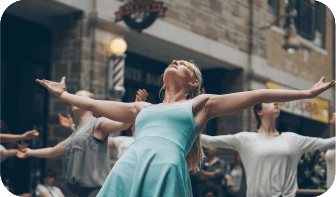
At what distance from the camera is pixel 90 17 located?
1194 cm

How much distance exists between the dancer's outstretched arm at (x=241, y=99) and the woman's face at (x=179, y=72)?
160mm

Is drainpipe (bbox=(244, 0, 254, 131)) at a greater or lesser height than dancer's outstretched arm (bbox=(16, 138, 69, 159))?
greater

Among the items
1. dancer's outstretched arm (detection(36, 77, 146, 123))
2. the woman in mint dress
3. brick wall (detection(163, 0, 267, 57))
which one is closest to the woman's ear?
the woman in mint dress

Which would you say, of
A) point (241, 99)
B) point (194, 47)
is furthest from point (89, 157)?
point (194, 47)

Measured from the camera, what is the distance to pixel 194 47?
14.0 m

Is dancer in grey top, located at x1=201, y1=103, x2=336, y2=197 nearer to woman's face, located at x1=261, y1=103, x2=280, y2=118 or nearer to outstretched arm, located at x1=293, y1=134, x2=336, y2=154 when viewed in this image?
outstretched arm, located at x1=293, y1=134, x2=336, y2=154

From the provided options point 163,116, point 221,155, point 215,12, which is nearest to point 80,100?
point 163,116

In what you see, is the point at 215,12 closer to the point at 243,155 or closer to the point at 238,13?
the point at 238,13

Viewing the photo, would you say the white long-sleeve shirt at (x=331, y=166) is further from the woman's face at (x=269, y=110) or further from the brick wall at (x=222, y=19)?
the brick wall at (x=222, y=19)

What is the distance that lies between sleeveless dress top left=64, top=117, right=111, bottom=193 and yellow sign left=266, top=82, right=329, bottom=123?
803 centimetres

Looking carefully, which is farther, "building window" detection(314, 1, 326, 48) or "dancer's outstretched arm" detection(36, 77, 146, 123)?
"building window" detection(314, 1, 326, 48)

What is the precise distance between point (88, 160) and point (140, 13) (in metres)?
6.14

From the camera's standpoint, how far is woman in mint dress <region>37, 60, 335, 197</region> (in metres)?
3.86

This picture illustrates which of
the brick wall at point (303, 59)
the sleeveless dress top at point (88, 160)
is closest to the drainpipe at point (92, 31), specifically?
the brick wall at point (303, 59)
